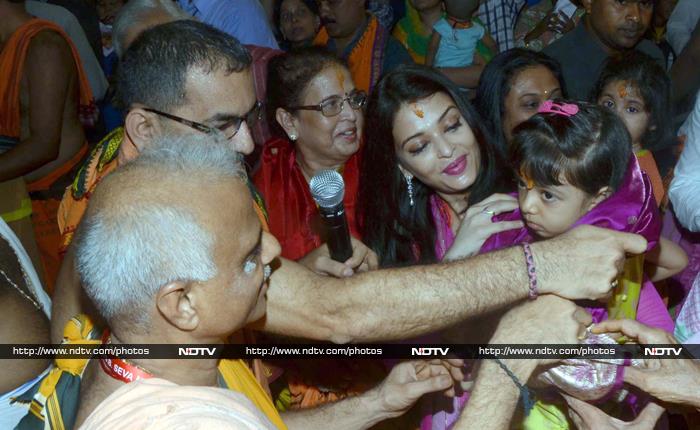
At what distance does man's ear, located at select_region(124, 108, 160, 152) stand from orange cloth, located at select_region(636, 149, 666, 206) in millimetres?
1865

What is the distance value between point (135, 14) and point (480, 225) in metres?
1.41

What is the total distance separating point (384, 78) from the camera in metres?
2.59

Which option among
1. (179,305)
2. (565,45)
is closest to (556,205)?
(179,305)

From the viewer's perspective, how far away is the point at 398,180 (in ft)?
8.63

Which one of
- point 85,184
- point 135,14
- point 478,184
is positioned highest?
point 135,14

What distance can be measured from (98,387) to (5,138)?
6.84ft

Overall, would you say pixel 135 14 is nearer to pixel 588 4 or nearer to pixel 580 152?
pixel 580 152

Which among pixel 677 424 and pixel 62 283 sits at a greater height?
pixel 62 283

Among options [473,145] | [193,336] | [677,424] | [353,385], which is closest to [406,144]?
[473,145]

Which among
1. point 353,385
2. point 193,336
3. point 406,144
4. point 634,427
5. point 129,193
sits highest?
point 129,193

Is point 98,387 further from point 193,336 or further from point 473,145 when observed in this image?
point 473,145

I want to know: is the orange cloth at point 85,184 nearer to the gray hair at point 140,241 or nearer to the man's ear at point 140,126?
the man's ear at point 140,126

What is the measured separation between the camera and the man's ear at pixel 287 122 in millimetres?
3053

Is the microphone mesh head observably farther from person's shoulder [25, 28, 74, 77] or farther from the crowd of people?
person's shoulder [25, 28, 74, 77]
